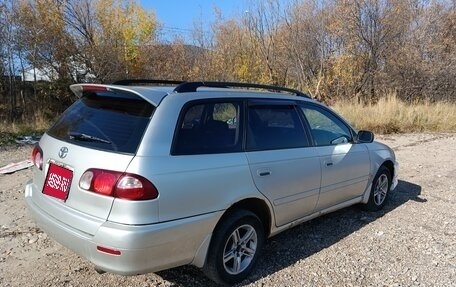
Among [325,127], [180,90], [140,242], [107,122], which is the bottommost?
[140,242]

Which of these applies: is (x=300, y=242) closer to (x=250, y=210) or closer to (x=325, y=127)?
(x=250, y=210)

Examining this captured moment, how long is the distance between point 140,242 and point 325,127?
2.65 m

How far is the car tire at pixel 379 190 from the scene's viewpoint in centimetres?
528

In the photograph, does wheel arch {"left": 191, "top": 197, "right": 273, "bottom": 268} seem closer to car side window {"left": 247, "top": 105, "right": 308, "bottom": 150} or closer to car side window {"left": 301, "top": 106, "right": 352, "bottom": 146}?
car side window {"left": 247, "top": 105, "right": 308, "bottom": 150}

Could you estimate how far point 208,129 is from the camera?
331 cm

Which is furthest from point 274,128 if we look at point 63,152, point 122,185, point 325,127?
point 63,152

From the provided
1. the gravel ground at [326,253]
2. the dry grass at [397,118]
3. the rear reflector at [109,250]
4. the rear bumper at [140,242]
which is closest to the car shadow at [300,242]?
the gravel ground at [326,253]

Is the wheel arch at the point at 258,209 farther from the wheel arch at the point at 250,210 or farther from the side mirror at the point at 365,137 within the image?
the side mirror at the point at 365,137

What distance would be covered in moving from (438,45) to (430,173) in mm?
13408

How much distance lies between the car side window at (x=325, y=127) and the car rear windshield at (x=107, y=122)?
6.37ft

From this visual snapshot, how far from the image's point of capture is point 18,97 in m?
15.4

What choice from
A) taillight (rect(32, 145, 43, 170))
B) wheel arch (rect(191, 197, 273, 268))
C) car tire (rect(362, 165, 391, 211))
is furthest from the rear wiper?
car tire (rect(362, 165, 391, 211))

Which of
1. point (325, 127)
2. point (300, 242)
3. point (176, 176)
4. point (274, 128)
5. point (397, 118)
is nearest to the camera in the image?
point (176, 176)

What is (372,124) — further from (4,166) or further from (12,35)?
(12,35)
